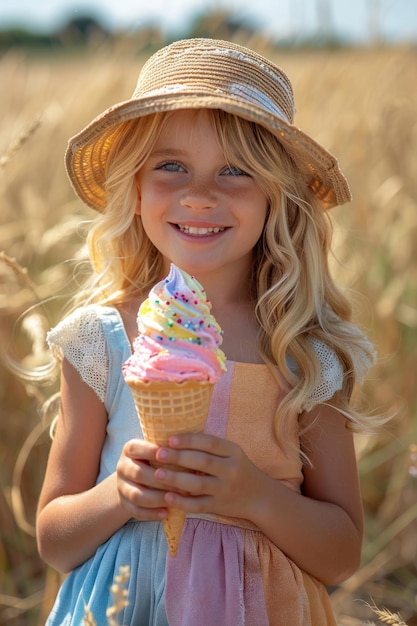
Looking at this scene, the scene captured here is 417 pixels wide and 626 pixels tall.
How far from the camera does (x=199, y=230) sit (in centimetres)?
193

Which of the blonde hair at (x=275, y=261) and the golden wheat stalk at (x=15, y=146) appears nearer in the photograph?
the blonde hair at (x=275, y=261)

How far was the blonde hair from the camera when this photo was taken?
1974mm

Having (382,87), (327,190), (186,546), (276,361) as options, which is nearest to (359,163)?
(382,87)

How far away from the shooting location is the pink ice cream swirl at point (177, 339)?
1577 mm

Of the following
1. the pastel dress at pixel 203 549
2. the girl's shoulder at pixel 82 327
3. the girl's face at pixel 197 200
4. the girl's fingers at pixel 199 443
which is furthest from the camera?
the girl's shoulder at pixel 82 327

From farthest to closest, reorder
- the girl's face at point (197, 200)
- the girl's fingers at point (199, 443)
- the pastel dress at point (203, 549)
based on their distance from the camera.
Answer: the girl's face at point (197, 200) < the pastel dress at point (203, 549) < the girl's fingers at point (199, 443)

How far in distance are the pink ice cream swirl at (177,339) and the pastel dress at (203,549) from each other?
33cm

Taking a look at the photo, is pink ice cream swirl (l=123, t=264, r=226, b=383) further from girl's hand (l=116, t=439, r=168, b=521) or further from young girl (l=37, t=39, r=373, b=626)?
young girl (l=37, t=39, r=373, b=626)

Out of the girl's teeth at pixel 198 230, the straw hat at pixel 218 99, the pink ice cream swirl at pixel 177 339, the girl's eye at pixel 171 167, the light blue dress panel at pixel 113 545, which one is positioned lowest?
the light blue dress panel at pixel 113 545

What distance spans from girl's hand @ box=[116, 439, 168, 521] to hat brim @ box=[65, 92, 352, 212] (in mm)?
721

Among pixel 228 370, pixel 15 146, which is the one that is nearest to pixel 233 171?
pixel 228 370

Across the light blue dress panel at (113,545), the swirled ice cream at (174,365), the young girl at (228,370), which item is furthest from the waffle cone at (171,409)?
the light blue dress panel at (113,545)

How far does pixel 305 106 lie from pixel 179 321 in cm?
314

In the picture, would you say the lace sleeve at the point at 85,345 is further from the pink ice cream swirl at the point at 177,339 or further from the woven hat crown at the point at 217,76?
the woven hat crown at the point at 217,76
